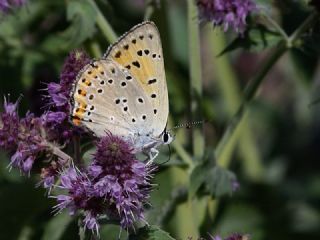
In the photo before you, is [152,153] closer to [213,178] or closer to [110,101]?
[110,101]

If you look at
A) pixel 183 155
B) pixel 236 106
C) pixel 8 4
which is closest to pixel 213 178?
pixel 183 155

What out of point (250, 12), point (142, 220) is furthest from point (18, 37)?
point (142, 220)

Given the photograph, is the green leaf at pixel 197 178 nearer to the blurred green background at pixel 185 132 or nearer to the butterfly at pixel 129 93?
the blurred green background at pixel 185 132

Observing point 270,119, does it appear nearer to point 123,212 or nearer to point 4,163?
point 4,163

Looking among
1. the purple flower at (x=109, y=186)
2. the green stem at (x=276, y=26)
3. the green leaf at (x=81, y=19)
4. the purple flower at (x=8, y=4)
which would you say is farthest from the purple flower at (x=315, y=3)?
the purple flower at (x=8, y=4)

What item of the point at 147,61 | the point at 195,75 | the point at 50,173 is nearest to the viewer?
the point at 50,173
